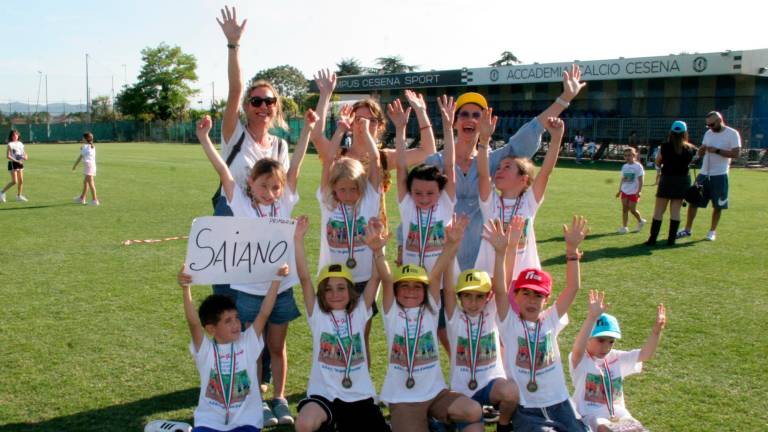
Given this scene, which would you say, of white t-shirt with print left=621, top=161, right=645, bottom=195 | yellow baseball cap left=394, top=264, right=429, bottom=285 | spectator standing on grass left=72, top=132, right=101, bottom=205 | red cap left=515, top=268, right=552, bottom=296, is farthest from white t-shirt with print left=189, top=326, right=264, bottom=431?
spectator standing on grass left=72, top=132, right=101, bottom=205

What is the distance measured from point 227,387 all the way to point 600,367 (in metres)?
2.27

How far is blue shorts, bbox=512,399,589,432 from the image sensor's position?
12.5 ft

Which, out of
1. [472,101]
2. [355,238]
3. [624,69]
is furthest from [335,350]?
[624,69]

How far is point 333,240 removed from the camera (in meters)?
4.40

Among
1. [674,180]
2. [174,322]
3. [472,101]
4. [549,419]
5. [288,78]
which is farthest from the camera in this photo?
[288,78]

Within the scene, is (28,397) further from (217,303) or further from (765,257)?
(765,257)

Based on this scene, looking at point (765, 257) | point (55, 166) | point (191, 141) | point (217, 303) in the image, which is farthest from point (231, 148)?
point (191, 141)

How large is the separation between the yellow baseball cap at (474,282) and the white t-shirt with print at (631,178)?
831 cm

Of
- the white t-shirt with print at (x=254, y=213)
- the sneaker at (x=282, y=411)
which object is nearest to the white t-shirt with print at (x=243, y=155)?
the white t-shirt with print at (x=254, y=213)

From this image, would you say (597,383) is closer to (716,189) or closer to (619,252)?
(619,252)

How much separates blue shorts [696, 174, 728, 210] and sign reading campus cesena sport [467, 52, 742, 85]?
25.7m

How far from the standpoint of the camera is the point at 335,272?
13.4ft

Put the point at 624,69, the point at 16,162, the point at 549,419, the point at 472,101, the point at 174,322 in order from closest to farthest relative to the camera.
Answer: the point at 549,419
the point at 472,101
the point at 174,322
the point at 16,162
the point at 624,69

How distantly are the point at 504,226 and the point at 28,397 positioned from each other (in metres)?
3.44
